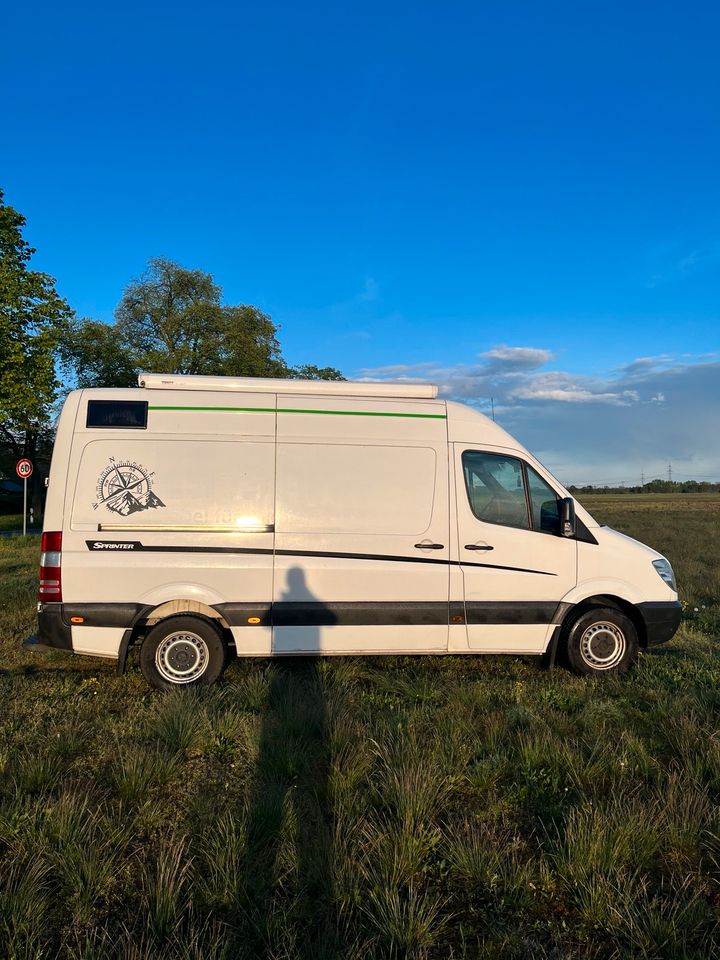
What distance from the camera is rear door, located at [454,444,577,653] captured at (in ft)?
17.3

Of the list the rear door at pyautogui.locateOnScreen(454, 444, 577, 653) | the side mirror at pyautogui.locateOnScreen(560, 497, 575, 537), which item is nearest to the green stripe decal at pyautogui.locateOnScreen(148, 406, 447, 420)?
the rear door at pyautogui.locateOnScreen(454, 444, 577, 653)

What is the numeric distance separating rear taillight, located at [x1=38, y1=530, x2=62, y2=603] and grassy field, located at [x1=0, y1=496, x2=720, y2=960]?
2.54 feet

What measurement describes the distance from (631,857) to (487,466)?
3.29m

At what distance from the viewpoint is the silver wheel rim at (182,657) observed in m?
5.10

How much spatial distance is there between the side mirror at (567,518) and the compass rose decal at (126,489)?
11.1ft

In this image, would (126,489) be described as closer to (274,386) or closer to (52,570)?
(52,570)

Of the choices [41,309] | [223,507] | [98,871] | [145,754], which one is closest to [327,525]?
[223,507]

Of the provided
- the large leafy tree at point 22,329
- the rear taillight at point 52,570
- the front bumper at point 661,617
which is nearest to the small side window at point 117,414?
the rear taillight at point 52,570

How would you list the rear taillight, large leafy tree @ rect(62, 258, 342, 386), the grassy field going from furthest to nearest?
large leafy tree @ rect(62, 258, 342, 386) → the rear taillight → the grassy field

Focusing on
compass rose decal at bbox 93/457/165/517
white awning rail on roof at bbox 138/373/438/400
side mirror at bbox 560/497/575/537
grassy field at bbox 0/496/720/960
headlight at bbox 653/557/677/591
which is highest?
white awning rail on roof at bbox 138/373/438/400

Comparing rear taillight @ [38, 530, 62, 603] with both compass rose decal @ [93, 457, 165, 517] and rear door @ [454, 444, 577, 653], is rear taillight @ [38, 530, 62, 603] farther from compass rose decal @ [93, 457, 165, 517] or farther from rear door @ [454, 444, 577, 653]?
rear door @ [454, 444, 577, 653]

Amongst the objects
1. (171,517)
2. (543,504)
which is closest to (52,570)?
(171,517)

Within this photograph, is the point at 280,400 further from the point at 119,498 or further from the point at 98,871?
the point at 98,871

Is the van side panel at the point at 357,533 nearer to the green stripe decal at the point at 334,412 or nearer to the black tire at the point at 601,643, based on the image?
the green stripe decal at the point at 334,412
